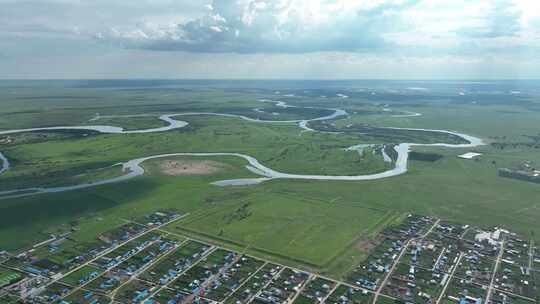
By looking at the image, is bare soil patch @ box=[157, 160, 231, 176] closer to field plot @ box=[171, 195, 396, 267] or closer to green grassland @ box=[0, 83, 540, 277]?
green grassland @ box=[0, 83, 540, 277]

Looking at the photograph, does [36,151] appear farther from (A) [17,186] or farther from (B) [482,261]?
(B) [482,261]

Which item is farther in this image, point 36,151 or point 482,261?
point 36,151

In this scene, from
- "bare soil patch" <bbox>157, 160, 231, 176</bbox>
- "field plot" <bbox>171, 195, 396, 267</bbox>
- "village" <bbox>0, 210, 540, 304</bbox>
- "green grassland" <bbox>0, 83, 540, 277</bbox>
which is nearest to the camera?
"village" <bbox>0, 210, 540, 304</bbox>

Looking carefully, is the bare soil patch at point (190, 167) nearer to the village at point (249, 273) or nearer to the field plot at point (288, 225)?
the field plot at point (288, 225)

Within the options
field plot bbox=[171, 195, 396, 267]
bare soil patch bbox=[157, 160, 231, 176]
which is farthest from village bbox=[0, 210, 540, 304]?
bare soil patch bbox=[157, 160, 231, 176]

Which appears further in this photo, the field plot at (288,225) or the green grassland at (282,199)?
the green grassland at (282,199)

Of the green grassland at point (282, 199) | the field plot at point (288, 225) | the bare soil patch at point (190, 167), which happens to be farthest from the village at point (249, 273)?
the bare soil patch at point (190, 167)

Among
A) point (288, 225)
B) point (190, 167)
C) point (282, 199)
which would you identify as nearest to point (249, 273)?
point (288, 225)

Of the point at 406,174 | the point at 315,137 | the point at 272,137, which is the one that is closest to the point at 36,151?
the point at 272,137
